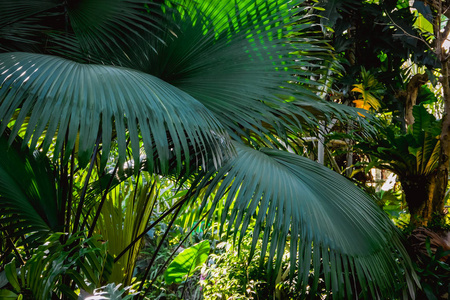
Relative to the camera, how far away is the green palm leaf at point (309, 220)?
1.13 metres

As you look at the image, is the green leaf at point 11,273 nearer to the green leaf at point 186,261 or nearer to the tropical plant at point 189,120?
the tropical plant at point 189,120

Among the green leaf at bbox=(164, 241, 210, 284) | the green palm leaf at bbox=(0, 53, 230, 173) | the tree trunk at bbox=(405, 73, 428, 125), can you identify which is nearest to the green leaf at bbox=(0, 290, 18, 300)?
the green palm leaf at bbox=(0, 53, 230, 173)

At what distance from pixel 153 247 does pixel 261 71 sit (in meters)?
2.67

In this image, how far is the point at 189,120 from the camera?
1.12 m

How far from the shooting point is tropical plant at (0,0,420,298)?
0.99 metres

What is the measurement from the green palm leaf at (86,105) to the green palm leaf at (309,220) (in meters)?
0.21

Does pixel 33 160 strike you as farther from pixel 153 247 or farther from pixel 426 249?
pixel 153 247

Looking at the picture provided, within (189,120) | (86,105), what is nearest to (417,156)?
(189,120)

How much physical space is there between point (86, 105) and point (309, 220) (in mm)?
659

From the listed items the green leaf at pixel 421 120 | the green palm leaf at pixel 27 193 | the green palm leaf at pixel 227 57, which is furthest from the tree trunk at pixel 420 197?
the green palm leaf at pixel 27 193

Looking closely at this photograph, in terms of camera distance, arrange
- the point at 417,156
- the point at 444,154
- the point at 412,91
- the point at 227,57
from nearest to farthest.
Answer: the point at 227,57
the point at 444,154
the point at 417,156
the point at 412,91

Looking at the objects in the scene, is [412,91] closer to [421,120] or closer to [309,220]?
[421,120]

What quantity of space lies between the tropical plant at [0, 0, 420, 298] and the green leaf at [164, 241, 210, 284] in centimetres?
86

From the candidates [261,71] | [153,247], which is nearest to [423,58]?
[261,71]
